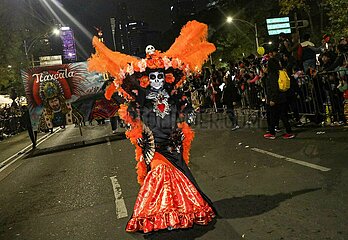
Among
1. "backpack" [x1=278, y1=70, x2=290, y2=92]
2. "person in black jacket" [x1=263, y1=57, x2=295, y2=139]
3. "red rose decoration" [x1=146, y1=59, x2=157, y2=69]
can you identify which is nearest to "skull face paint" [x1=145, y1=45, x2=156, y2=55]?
"red rose decoration" [x1=146, y1=59, x2=157, y2=69]

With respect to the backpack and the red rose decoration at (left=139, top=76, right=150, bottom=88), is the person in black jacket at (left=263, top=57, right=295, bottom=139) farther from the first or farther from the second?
the red rose decoration at (left=139, top=76, right=150, bottom=88)

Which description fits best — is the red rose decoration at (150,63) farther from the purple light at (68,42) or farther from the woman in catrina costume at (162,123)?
the purple light at (68,42)

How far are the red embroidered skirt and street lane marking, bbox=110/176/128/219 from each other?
984 millimetres

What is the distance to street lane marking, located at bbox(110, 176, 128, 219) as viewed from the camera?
20.0 ft

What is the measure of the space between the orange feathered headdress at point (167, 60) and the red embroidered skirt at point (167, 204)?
1121mm

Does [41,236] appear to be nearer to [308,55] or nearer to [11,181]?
[11,181]

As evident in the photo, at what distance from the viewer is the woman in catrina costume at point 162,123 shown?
16.1ft

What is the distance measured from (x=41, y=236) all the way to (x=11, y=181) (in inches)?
216

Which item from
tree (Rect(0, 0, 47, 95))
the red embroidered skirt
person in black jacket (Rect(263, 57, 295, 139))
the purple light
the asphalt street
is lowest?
the asphalt street

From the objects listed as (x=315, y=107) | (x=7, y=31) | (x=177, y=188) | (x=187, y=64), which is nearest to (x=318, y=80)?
(x=315, y=107)

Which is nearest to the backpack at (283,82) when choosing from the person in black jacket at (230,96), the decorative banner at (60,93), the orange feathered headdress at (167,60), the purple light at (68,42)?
the person in black jacket at (230,96)

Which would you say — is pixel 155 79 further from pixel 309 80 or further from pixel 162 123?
pixel 309 80

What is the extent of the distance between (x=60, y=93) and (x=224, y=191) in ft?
33.9

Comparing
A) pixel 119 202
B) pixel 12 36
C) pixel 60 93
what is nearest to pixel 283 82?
pixel 119 202
